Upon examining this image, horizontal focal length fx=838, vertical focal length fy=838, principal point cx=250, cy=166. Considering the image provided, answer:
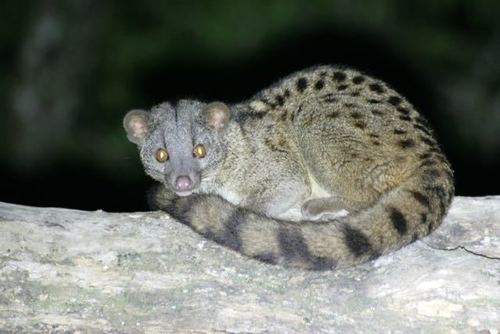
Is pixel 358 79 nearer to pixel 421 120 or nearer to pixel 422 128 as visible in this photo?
pixel 421 120

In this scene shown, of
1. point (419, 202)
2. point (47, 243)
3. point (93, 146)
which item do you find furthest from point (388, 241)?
point (93, 146)

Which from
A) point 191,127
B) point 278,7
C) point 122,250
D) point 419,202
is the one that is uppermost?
point 278,7

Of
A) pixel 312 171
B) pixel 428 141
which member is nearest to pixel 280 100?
pixel 312 171

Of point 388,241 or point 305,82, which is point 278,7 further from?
point 388,241

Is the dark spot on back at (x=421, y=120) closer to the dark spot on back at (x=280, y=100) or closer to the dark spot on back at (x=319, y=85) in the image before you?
the dark spot on back at (x=319, y=85)

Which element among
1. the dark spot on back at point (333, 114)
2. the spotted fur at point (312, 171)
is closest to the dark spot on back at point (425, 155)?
the spotted fur at point (312, 171)

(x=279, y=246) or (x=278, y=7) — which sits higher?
(x=278, y=7)

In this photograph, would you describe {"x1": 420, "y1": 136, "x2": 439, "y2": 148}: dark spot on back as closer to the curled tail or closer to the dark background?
the curled tail
